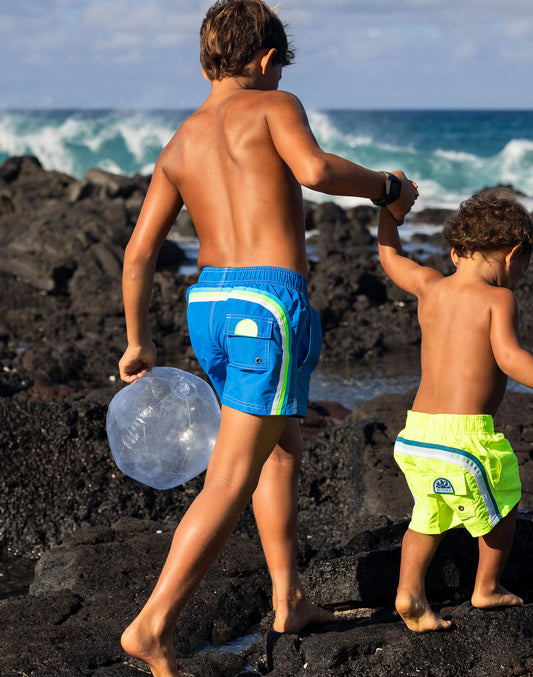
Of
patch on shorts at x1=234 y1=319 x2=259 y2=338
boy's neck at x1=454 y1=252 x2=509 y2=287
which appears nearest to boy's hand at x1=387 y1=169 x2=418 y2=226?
boy's neck at x1=454 y1=252 x2=509 y2=287

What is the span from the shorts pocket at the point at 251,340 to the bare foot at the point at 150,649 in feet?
2.66

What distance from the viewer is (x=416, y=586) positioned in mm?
2580

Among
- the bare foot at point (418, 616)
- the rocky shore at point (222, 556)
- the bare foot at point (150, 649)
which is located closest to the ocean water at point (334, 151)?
the rocky shore at point (222, 556)

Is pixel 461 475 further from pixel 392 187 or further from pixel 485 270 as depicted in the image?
pixel 392 187

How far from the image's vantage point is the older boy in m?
2.47

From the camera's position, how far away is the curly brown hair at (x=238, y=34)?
2566 mm

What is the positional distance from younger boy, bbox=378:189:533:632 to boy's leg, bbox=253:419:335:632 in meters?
0.37

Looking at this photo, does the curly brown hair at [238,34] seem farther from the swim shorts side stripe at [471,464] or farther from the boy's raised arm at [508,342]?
the swim shorts side stripe at [471,464]

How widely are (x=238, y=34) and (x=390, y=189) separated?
2.16 feet

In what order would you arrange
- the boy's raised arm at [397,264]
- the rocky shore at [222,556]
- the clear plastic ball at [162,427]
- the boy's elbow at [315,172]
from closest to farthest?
1. the boy's elbow at [315,172]
2. the rocky shore at [222,556]
3. the boy's raised arm at [397,264]
4. the clear plastic ball at [162,427]

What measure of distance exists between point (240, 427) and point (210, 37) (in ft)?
3.92

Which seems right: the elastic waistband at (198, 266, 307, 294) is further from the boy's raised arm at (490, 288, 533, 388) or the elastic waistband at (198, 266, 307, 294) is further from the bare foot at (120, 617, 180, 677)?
the bare foot at (120, 617, 180, 677)

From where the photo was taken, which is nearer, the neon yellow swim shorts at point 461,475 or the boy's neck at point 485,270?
the neon yellow swim shorts at point 461,475

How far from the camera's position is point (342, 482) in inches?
176
